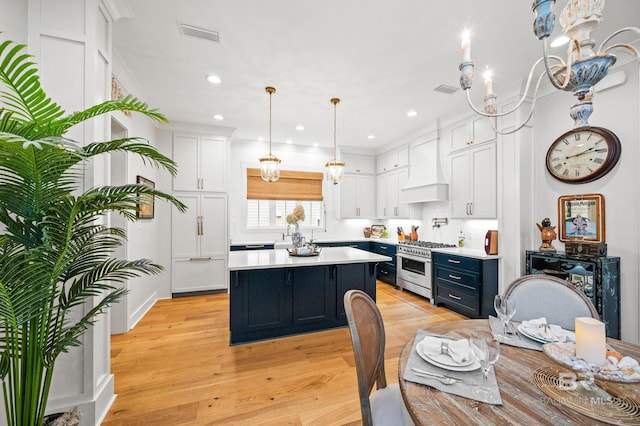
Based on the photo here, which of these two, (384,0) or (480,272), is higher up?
(384,0)

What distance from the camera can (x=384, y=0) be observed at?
192cm

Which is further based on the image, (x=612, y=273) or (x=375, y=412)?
(x=612, y=273)

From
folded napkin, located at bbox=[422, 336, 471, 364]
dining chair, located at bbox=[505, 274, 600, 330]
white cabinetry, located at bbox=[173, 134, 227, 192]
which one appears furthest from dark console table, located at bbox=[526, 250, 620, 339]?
white cabinetry, located at bbox=[173, 134, 227, 192]

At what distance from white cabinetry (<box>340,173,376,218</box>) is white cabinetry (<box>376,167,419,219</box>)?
184 mm

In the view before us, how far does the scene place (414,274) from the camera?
451 centimetres

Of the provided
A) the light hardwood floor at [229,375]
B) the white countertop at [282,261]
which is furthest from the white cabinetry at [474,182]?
the white countertop at [282,261]

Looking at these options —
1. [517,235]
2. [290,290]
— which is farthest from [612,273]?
[290,290]

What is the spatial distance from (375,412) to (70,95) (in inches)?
97.0

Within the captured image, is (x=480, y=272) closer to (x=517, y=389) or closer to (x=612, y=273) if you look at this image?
(x=612, y=273)

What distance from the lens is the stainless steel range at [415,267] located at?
4.20m

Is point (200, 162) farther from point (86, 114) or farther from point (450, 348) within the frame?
point (450, 348)

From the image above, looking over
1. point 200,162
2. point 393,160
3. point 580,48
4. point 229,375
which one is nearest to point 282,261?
point 229,375

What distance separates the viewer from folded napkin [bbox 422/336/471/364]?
1.06 meters

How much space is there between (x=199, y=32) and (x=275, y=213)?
3.74m
